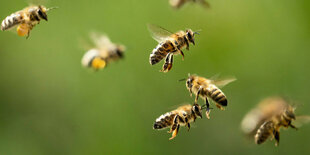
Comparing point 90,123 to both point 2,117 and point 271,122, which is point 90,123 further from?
point 271,122

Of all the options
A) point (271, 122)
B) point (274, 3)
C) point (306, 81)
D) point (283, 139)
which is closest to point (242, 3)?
point (274, 3)

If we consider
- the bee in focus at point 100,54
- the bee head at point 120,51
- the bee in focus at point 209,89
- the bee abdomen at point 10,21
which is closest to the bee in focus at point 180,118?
the bee in focus at point 209,89

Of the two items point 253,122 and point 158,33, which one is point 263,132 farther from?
point 158,33

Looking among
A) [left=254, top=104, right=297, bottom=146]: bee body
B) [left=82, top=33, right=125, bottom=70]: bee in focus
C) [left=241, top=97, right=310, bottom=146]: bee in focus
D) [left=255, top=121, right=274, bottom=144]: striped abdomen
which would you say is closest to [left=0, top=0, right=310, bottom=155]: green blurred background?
[left=82, top=33, right=125, bottom=70]: bee in focus

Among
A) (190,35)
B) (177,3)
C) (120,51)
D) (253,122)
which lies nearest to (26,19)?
(190,35)

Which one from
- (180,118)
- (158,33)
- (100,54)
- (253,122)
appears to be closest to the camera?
(180,118)

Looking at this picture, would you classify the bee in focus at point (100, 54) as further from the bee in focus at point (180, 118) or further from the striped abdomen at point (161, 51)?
the bee in focus at point (180, 118)

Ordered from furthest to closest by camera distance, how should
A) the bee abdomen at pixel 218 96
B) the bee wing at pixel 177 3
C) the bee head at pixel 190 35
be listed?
the bee wing at pixel 177 3 < the bee head at pixel 190 35 < the bee abdomen at pixel 218 96
